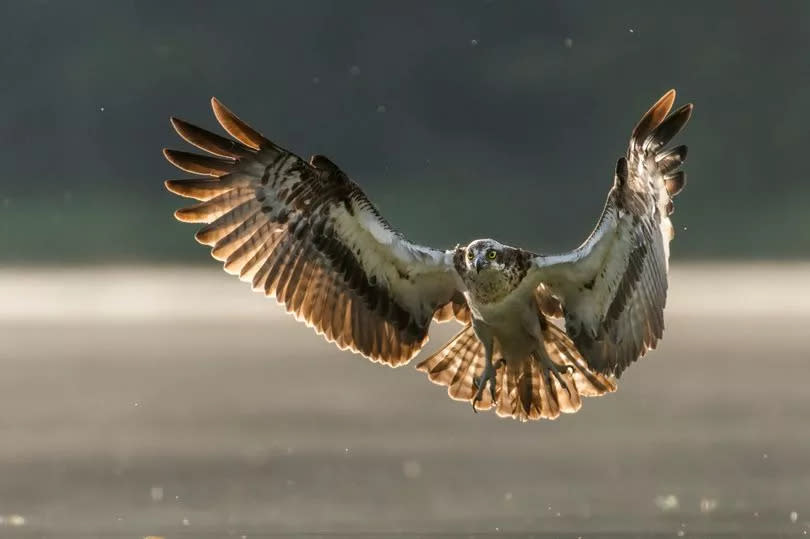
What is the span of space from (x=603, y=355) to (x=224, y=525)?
2395 mm

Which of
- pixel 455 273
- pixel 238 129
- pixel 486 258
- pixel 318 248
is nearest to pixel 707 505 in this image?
pixel 455 273

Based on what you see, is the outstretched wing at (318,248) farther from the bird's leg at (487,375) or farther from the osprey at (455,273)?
the bird's leg at (487,375)

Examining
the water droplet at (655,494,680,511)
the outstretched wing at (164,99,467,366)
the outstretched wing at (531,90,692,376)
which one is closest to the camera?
the outstretched wing at (531,90,692,376)

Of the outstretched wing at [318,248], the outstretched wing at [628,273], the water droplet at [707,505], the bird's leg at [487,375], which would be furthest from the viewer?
the water droplet at [707,505]

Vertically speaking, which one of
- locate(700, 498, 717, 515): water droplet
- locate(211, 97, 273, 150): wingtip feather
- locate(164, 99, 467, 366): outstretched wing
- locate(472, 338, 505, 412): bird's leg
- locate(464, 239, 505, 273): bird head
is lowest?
locate(700, 498, 717, 515): water droplet

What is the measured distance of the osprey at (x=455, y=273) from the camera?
34.6 ft

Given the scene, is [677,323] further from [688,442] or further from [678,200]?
[678,200]

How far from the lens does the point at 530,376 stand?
1095 cm

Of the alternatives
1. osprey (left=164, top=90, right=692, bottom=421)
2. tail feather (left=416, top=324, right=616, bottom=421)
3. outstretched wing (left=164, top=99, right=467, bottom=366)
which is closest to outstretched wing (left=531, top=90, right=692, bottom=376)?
osprey (left=164, top=90, right=692, bottom=421)

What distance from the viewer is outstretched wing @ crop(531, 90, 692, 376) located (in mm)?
10484

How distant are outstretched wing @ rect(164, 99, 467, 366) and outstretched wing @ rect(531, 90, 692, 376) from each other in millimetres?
750

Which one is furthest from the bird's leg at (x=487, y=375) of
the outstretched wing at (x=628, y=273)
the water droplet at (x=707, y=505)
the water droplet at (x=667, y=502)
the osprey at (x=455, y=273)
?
the water droplet at (x=707, y=505)

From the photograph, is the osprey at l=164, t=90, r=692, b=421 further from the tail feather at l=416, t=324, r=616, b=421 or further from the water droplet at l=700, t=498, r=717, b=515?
the water droplet at l=700, t=498, r=717, b=515

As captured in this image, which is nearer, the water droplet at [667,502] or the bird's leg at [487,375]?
the bird's leg at [487,375]
